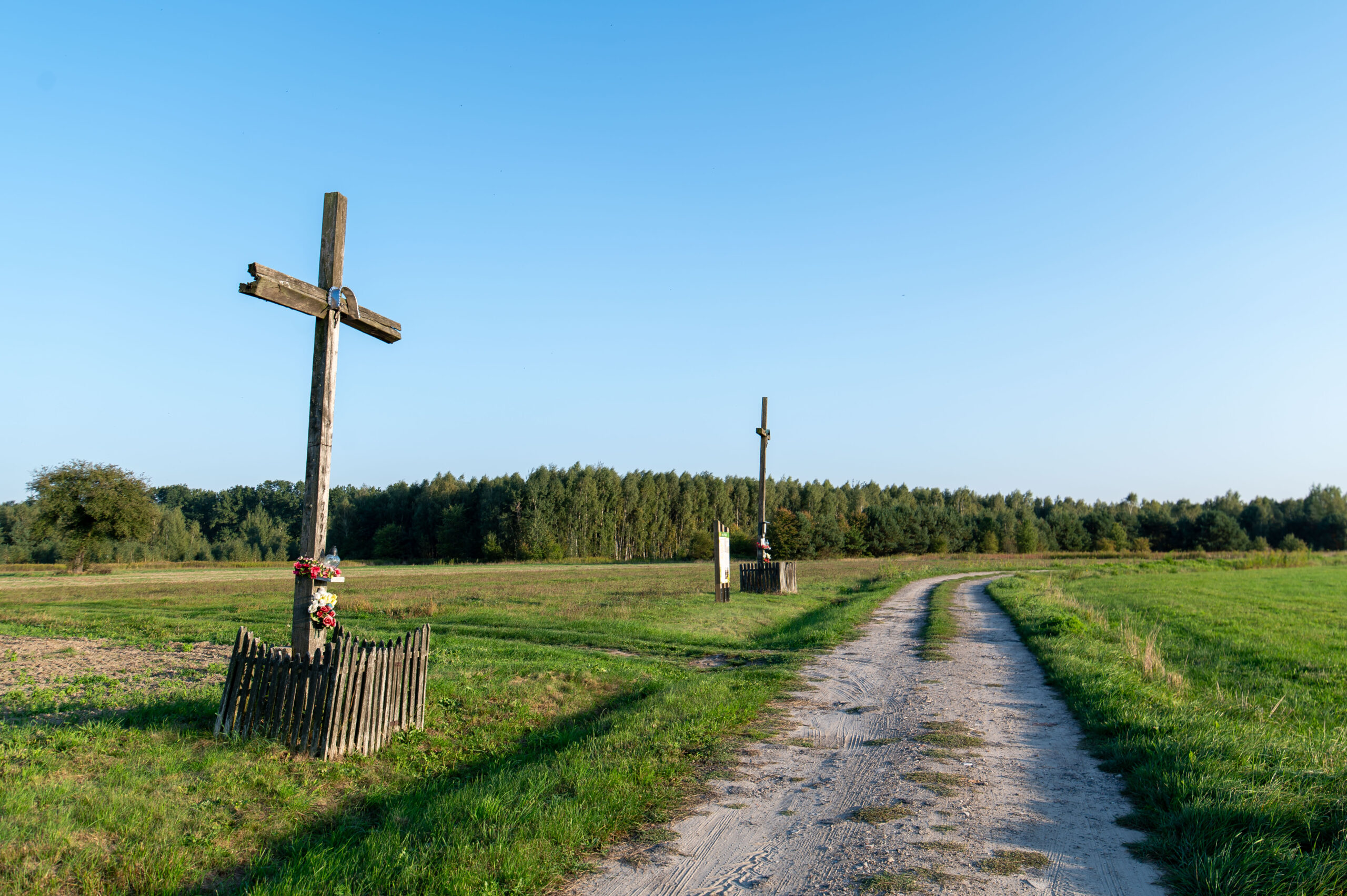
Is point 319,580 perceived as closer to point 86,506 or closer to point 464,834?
point 464,834

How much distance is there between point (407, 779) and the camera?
A: 6.83m

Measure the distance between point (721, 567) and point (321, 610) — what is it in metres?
16.8

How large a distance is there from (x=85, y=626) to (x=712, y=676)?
1461 centimetres

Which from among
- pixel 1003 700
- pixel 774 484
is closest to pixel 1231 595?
pixel 1003 700

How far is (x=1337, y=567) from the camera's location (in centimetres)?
5566

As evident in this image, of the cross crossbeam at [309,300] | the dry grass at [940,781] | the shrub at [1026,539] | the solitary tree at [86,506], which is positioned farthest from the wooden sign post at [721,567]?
the shrub at [1026,539]

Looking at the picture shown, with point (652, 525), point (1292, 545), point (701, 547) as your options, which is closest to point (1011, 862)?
point (701, 547)

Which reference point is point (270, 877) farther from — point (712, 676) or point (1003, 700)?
point (1003, 700)

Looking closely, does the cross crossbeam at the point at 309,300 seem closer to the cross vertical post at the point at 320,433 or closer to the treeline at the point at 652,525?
the cross vertical post at the point at 320,433

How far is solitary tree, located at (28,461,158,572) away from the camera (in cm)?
4547

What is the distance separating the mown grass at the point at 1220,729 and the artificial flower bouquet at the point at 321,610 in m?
7.13

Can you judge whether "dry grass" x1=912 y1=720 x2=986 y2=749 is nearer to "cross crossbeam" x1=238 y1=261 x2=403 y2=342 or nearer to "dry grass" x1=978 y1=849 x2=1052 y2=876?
"dry grass" x1=978 y1=849 x2=1052 y2=876

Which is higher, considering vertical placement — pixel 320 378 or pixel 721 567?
pixel 320 378

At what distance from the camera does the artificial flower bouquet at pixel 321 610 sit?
7512mm
